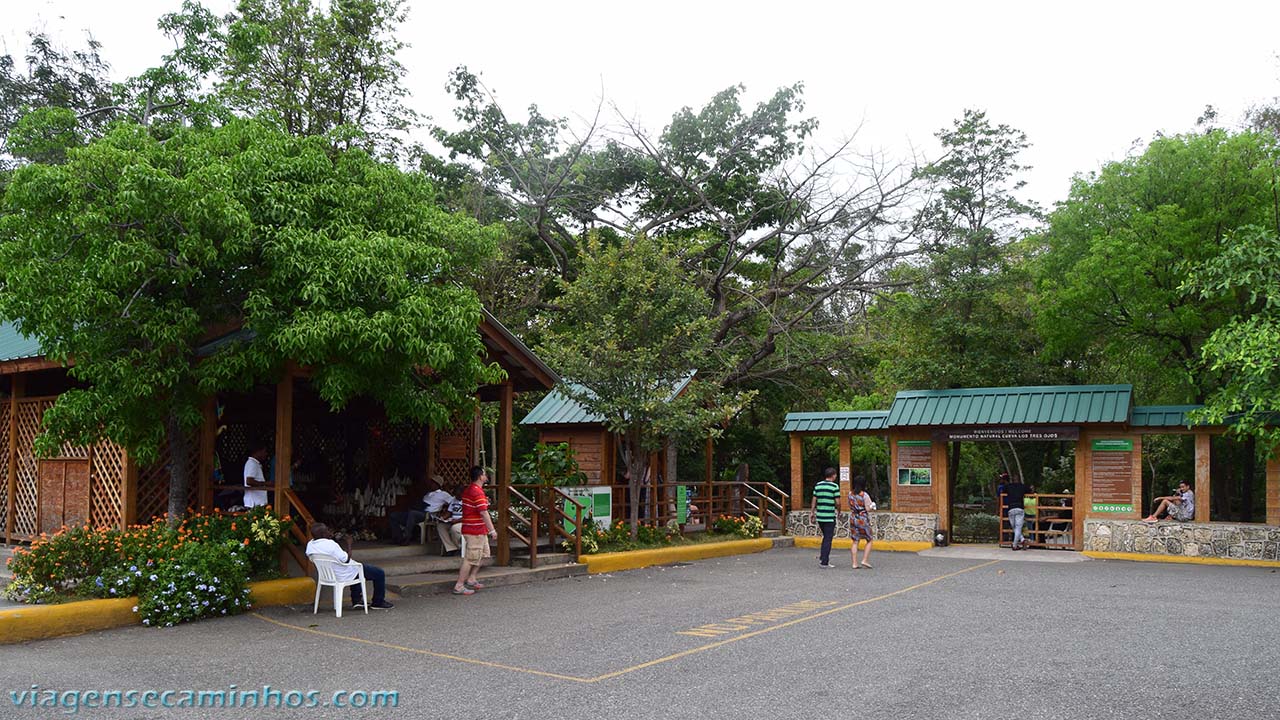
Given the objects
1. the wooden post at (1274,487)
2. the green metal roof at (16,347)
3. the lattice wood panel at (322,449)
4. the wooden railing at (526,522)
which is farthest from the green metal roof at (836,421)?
the green metal roof at (16,347)

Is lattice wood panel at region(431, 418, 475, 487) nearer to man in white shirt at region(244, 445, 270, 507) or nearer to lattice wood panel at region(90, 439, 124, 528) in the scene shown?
man in white shirt at region(244, 445, 270, 507)

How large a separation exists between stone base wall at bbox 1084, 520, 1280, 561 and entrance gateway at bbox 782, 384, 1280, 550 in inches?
14.7

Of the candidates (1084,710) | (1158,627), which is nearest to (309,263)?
(1084,710)

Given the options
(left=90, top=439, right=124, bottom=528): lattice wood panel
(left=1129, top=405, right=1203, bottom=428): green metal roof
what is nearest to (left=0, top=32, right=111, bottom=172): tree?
(left=90, top=439, right=124, bottom=528): lattice wood panel

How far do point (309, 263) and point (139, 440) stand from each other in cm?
298

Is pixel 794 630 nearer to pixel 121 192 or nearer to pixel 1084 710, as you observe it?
pixel 1084 710

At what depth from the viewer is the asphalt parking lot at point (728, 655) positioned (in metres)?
6.81

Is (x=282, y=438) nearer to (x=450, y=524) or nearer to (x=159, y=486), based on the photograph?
(x=159, y=486)

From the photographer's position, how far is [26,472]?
1423 centimetres

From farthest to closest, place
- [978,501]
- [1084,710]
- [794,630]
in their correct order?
[978,501], [794,630], [1084,710]

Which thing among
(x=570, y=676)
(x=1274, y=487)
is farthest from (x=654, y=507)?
(x=570, y=676)

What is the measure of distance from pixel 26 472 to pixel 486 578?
22.8 feet

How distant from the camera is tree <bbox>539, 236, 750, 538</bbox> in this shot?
17125 millimetres

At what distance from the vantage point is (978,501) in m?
36.0
